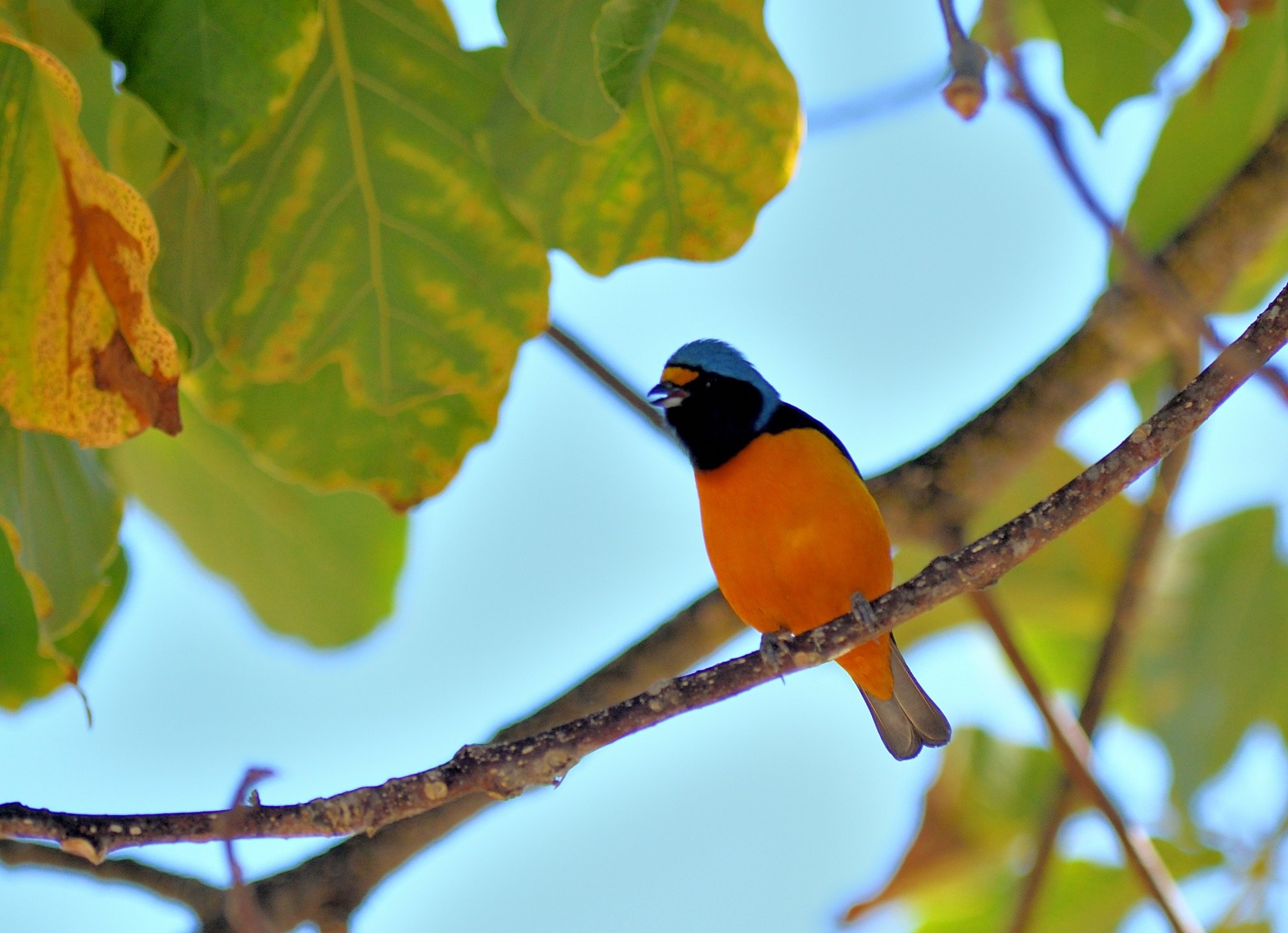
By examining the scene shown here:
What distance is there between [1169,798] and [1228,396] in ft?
9.77

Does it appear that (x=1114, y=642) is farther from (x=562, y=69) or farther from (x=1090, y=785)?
(x=562, y=69)

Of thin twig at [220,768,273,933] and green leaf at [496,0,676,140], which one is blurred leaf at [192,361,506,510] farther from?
thin twig at [220,768,273,933]

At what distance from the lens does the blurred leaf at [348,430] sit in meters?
3.37

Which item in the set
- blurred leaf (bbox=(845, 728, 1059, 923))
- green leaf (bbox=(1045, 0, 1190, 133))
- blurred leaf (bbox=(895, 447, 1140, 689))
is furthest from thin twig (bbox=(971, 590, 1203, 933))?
blurred leaf (bbox=(845, 728, 1059, 923))

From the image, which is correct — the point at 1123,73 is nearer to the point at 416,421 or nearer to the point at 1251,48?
the point at 1251,48

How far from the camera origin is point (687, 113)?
299 cm

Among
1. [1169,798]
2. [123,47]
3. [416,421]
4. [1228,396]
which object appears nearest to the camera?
[1228,396]

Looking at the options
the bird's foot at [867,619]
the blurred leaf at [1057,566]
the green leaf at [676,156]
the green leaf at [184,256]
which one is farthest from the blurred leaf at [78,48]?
the blurred leaf at [1057,566]

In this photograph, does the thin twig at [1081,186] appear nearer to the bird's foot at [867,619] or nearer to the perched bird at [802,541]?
the bird's foot at [867,619]

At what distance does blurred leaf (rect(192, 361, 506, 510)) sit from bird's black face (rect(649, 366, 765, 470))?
1.08 metres

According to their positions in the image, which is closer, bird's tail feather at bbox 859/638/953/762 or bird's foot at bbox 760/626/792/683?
bird's foot at bbox 760/626/792/683

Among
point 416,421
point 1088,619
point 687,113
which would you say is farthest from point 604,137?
point 1088,619

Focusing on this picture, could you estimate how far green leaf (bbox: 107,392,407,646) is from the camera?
390cm

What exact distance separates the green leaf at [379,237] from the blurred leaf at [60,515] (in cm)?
42
